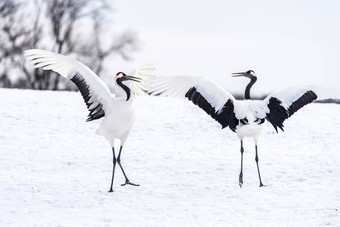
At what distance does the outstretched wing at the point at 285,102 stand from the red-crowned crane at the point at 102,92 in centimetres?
224

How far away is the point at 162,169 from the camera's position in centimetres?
1322

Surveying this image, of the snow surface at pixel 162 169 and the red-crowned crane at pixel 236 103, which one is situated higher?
the red-crowned crane at pixel 236 103

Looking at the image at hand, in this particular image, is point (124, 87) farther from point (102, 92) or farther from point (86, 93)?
point (86, 93)

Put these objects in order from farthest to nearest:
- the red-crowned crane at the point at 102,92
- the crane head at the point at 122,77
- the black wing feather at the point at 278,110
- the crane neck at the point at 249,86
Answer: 1. the crane neck at the point at 249,86
2. the black wing feather at the point at 278,110
3. the crane head at the point at 122,77
4. the red-crowned crane at the point at 102,92

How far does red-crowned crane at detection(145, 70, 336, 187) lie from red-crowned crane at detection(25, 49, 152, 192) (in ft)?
2.38

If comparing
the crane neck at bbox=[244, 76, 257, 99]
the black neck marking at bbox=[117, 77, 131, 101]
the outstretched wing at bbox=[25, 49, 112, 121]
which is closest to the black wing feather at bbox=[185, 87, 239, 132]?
the crane neck at bbox=[244, 76, 257, 99]

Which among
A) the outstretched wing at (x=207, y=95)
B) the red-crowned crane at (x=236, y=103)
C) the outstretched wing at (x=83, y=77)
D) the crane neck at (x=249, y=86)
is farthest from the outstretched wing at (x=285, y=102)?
the outstretched wing at (x=83, y=77)

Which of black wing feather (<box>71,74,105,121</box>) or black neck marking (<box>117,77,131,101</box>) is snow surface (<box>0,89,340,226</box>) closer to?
black wing feather (<box>71,74,105,121</box>)

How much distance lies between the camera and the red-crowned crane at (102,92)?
1075cm

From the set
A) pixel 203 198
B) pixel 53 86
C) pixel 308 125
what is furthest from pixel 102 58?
pixel 203 198

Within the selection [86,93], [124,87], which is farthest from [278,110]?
[86,93]

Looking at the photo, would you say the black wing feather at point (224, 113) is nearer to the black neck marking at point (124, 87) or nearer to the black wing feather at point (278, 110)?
the black wing feather at point (278, 110)

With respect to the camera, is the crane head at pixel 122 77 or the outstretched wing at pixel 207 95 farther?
the outstretched wing at pixel 207 95

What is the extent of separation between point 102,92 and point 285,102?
10.1ft
